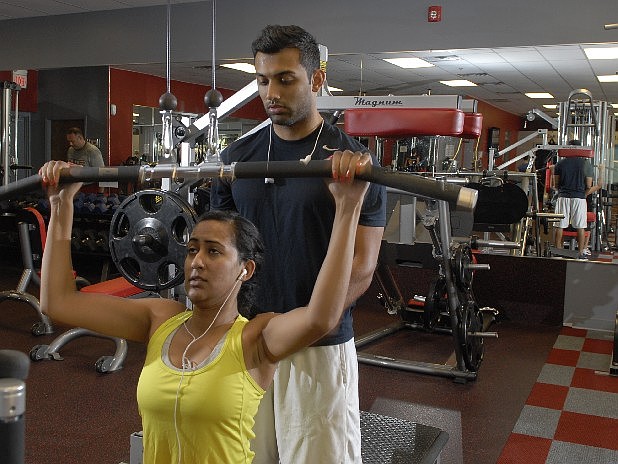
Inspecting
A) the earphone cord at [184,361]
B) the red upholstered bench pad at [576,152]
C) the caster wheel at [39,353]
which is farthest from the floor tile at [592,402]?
the caster wheel at [39,353]

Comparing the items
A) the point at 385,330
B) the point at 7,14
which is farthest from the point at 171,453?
the point at 7,14

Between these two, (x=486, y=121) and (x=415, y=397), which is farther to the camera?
(x=486, y=121)

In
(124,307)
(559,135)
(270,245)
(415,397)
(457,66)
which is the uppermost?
(457,66)

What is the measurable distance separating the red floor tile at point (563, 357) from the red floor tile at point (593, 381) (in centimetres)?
18

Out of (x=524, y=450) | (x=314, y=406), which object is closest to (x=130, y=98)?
(x=524, y=450)

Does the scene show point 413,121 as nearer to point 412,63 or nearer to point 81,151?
point 412,63

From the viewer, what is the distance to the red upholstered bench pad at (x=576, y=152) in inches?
200

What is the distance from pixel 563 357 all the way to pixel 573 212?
1342 mm

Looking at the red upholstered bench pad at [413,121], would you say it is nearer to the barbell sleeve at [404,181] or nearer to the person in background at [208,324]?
the person in background at [208,324]

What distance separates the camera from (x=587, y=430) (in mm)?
3119

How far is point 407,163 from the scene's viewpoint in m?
4.62

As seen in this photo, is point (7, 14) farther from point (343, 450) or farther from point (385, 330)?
point (343, 450)

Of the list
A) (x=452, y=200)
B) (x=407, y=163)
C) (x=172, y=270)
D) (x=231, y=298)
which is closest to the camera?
(x=452, y=200)

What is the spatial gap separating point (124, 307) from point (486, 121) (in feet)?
12.3
